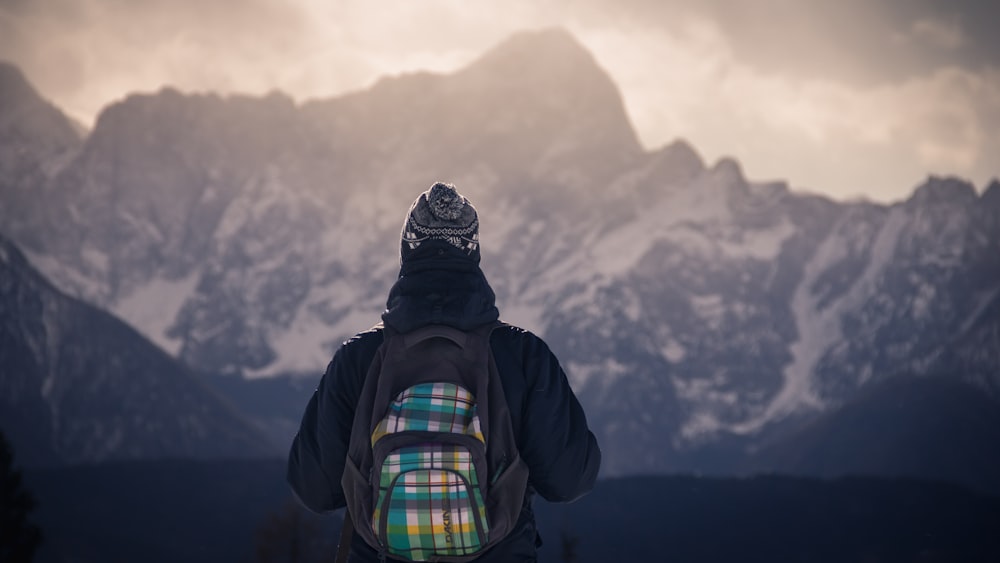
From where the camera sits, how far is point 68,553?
19038 centimetres

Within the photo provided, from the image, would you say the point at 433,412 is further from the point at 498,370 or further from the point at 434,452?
the point at 498,370

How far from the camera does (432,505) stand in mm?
5359

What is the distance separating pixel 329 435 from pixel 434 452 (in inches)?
32.8

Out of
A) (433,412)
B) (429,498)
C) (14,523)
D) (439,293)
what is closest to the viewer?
(429,498)

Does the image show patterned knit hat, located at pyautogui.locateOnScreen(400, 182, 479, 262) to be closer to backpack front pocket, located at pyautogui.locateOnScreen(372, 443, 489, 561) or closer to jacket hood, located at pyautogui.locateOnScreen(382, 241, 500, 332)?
jacket hood, located at pyautogui.locateOnScreen(382, 241, 500, 332)

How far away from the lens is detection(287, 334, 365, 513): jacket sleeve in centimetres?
593

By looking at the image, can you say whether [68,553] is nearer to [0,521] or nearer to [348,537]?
[0,521]

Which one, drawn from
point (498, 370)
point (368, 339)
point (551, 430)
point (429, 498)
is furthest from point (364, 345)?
point (551, 430)

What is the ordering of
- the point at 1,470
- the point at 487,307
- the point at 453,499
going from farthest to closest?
the point at 1,470, the point at 487,307, the point at 453,499

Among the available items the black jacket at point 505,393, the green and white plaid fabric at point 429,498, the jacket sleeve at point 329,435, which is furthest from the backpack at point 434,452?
the jacket sleeve at point 329,435

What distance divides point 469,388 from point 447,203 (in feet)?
3.50

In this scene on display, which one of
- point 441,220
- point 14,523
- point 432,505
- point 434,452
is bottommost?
point 432,505

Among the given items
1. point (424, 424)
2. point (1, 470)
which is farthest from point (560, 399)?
point (1, 470)

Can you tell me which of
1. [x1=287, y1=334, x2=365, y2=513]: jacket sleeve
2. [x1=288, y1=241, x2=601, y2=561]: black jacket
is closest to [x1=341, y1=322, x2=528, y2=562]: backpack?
[x1=288, y1=241, x2=601, y2=561]: black jacket
